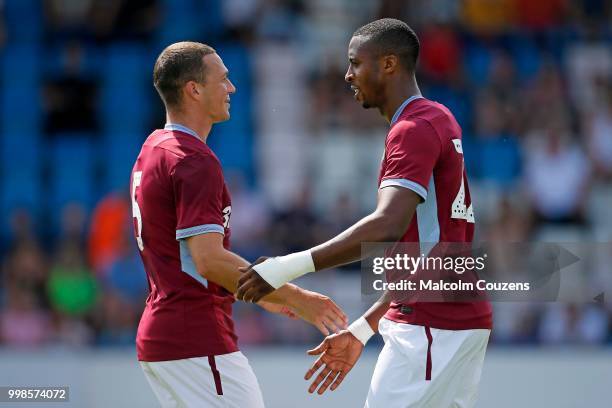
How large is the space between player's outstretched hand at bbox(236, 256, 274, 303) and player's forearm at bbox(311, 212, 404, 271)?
258 millimetres

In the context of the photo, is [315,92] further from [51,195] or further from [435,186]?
[435,186]

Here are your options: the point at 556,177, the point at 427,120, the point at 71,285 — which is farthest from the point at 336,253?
the point at 556,177

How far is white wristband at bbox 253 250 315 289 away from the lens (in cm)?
520

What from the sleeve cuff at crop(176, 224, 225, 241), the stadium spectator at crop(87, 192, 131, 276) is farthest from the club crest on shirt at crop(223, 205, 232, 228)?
the stadium spectator at crop(87, 192, 131, 276)

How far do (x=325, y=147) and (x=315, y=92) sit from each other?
779 millimetres

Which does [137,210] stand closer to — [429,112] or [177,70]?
[177,70]

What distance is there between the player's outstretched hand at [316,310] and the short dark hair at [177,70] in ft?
3.74

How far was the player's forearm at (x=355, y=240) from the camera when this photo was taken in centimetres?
507

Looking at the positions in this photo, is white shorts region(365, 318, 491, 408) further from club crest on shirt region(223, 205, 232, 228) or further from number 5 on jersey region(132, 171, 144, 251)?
number 5 on jersey region(132, 171, 144, 251)

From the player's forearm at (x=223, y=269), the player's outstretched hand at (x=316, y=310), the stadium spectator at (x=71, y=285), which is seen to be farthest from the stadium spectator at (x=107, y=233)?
the player's forearm at (x=223, y=269)

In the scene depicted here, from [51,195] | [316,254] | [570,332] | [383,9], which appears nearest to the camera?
[316,254]

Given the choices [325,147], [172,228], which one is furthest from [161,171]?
[325,147]

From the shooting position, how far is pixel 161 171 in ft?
17.5

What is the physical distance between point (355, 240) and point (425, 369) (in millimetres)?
665
